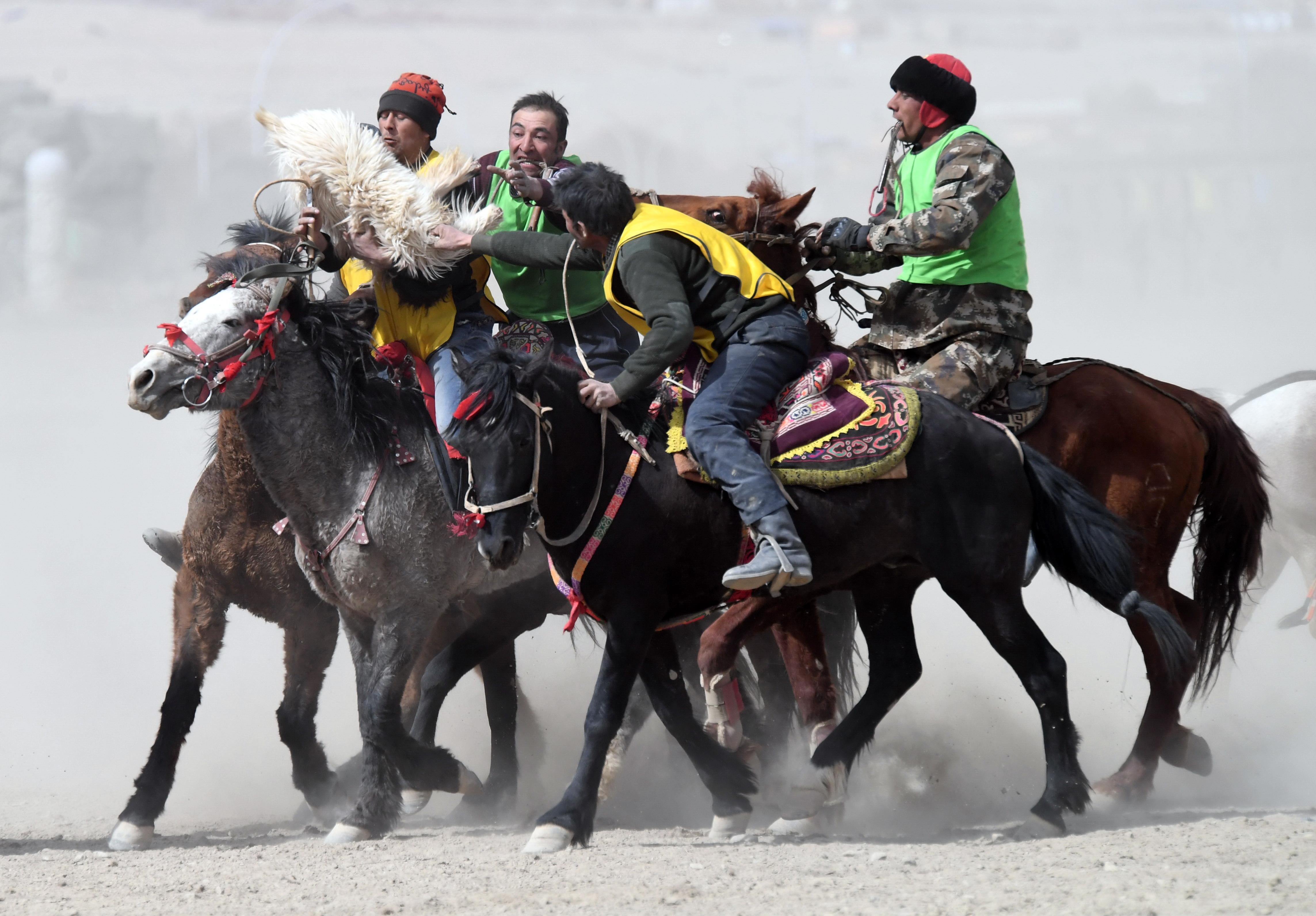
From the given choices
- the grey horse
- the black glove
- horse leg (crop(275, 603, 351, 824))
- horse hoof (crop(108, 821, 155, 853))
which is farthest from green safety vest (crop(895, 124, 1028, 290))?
horse hoof (crop(108, 821, 155, 853))

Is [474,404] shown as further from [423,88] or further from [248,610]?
[423,88]

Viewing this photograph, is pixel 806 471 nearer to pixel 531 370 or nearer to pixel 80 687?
pixel 531 370

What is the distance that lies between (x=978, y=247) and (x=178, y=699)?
3.61 m

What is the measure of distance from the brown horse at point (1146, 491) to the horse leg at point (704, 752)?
567mm

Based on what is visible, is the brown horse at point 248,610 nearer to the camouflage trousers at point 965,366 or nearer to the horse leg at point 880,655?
the horse leg at point 880,655

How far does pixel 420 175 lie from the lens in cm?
561

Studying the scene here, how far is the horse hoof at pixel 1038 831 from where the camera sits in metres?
5.01

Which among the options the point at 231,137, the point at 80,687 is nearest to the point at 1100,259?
the point at 231,137

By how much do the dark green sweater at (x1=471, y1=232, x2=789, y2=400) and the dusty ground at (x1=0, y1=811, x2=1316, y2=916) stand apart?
1.54 metres

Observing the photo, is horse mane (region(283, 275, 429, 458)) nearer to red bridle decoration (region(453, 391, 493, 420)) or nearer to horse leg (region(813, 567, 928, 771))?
red bridle decoration (region(453, 391, 493, 420))

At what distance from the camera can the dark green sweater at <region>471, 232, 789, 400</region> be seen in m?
4.65

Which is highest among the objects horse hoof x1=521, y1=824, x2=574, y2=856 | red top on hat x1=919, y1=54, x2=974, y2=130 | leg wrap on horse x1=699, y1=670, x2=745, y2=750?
red top on hat x1=919, y1=54, x2=974, y2=130

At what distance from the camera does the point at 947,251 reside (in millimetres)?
5469

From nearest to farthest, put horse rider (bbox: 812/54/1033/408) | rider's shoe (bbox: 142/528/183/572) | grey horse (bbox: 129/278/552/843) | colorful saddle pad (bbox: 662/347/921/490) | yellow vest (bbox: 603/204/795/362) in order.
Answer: yellow vest (bbox: 603/204/795/362) → colorful saddle pad (bbox: 662/347/921/490) → grey horse (bbox: 129/278/552/843) → horse rider (bbox: 812/54/1033/408) → rider's shoe (bbox: 142/528/183/572)
